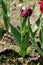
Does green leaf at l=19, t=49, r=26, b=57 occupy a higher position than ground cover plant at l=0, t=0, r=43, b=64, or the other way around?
ground cover plant at l=0, t=0, r=43, b=64

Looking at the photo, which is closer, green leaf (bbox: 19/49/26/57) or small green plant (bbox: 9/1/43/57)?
small green plant (bbox: 9/1/43/57)

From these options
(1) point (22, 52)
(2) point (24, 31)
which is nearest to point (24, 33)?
(2) point (24, 31)

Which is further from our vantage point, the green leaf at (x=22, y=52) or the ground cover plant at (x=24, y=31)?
the green leaf at (x=22, y=52)

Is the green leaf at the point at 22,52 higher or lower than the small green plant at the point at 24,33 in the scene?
lower

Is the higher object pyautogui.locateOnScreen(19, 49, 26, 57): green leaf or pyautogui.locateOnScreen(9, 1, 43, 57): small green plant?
pyautogui.locateOnScreen(9, 1, 43, 57): small green plant

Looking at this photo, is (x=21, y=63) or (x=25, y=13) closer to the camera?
(x=25, y=13)

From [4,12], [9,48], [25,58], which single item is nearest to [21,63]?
[25,58]

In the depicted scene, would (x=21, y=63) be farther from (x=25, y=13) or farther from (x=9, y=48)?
(x=25, y=13)

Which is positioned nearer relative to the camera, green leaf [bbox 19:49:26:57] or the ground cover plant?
the ground cover plant

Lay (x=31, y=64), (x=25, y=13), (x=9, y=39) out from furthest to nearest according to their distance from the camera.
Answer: (x=9, y=39) → (x=31, y=64) → (x=25, y=13)

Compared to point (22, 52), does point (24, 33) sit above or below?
above

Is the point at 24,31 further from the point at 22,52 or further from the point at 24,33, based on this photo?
the point at 22,52
